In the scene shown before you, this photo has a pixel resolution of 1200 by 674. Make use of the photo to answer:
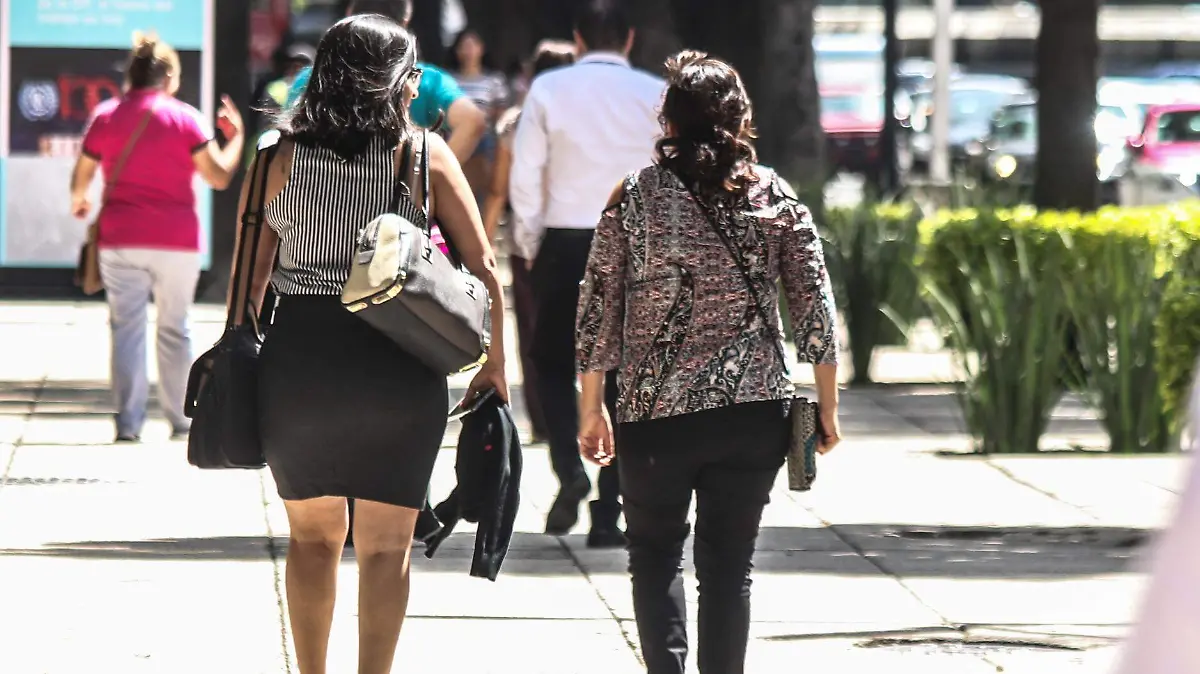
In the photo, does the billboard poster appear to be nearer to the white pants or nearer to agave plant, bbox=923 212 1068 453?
the white pants

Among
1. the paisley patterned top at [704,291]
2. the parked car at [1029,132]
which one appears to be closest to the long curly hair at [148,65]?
the paisley patterned top at [704,291]

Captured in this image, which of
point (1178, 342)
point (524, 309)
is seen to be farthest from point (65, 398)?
point (1178, 342)

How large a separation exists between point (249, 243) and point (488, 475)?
705 mm

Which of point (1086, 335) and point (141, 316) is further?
point (1086, 335)

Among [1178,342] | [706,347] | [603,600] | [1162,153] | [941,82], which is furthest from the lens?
[1162,153]

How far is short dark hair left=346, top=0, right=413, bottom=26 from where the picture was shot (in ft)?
21.3

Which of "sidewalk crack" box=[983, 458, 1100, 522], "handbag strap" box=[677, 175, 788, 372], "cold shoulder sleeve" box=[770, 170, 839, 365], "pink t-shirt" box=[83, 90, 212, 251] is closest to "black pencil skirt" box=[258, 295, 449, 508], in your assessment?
"handbag strap" box=[677, 175, 788, 372]

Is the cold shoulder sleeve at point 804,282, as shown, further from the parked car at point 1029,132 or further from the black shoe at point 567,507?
the parked car at point 1029,132

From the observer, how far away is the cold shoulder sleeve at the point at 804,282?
180 inches

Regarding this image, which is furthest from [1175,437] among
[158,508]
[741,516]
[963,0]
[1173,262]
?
[963,0]

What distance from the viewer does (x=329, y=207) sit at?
14.0ft

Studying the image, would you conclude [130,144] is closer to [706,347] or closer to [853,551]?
[853,551]

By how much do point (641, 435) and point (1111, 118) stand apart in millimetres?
29168

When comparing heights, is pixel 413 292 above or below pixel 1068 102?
above
